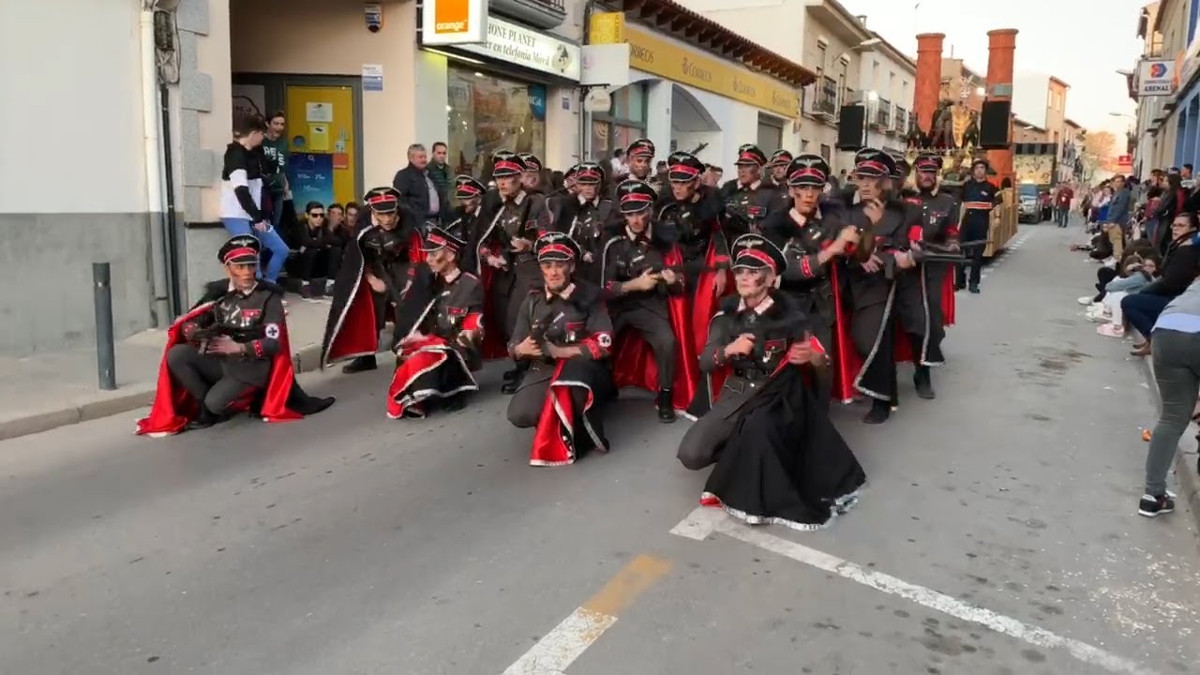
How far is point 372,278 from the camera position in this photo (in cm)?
826

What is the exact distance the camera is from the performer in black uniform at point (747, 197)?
8508mm

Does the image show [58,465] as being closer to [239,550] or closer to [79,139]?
[239,550]

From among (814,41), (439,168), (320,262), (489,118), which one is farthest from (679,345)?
(814,41)

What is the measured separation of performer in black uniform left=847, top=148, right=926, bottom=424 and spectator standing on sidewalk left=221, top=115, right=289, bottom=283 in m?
6.03

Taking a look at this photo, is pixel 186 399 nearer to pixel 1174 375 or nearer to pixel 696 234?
pixel 696 234

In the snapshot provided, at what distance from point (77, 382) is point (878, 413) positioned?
6.30 meters

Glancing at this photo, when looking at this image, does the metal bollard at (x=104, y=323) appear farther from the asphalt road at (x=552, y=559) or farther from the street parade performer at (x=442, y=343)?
the street parade performer at (x=442, y=343)

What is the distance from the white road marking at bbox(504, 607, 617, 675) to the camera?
354 cm

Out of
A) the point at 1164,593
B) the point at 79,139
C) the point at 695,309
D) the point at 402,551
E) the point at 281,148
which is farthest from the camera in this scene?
the point at 281,148

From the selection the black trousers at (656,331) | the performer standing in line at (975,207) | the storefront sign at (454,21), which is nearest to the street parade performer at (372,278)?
the black trousers at (656,331)

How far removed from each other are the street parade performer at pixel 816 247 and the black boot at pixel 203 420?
411 cm

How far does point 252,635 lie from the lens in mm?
A: 3799

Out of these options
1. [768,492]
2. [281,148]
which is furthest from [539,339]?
[281,148]

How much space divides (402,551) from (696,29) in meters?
19.2
